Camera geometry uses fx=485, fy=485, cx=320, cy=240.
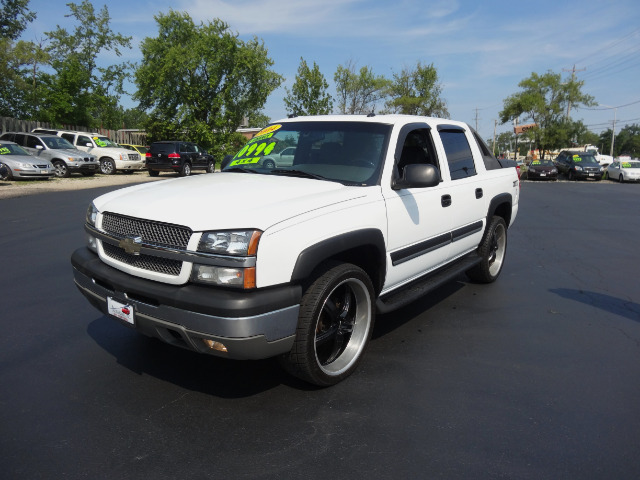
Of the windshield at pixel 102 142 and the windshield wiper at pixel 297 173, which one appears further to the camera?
the windshield at pixel 102 142

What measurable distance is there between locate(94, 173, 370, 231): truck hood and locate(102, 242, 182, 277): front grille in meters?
0.23

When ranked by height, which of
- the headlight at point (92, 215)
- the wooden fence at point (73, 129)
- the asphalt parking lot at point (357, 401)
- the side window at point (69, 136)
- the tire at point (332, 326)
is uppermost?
the wooden fence at point (73, 129)

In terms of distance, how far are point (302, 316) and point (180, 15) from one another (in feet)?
127

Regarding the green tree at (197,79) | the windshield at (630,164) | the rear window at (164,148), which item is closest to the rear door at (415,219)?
the rear window at (164,148)

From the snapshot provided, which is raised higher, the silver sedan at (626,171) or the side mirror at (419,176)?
the side mirror at (419,176)

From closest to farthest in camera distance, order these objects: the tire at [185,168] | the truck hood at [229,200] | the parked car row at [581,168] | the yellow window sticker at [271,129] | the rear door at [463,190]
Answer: the truck hood at [229,200] → the rear door at [463,190] → the yellow window sticker at [271,129] → the tire at [185,168] → the parked car row at [581,168]

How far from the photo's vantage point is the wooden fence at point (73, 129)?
83.5ft

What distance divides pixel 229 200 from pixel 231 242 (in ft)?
1.42

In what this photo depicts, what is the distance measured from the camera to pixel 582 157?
30234 millimetres

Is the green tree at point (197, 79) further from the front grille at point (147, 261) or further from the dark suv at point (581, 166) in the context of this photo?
the front grille at point (147, 261)

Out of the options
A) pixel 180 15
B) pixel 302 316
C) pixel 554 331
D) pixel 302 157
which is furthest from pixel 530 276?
pixel 180 15

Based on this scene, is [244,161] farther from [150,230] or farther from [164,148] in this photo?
[164,148]

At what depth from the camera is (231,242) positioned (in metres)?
2.59

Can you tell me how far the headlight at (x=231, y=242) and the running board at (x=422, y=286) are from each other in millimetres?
1271
